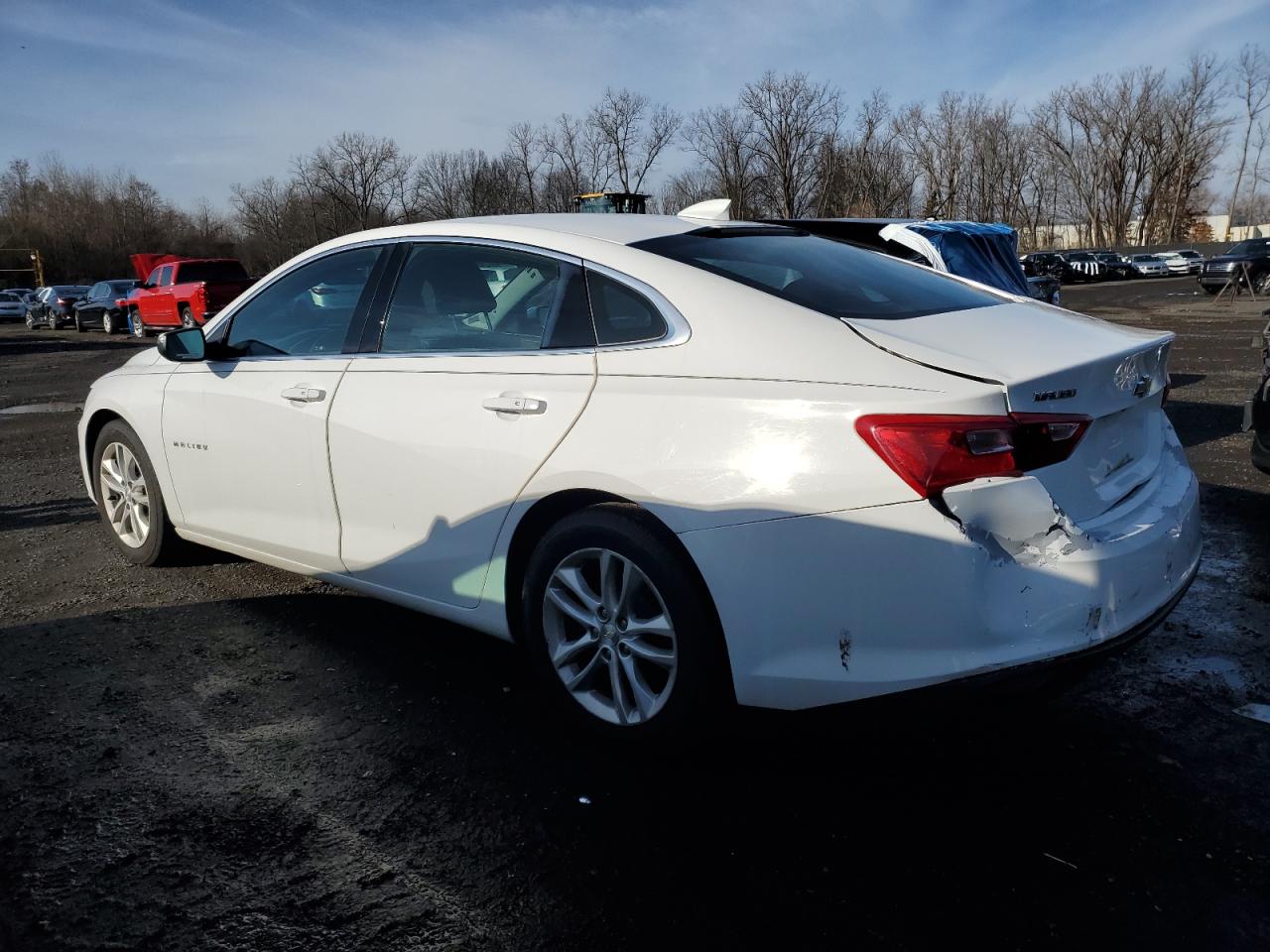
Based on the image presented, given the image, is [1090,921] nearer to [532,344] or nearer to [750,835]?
[750,835]

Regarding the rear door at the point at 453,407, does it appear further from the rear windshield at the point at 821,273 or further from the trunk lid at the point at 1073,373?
the trunk lid at the point at 1073,373

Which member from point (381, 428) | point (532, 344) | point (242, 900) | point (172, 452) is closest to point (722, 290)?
point (532, 344)

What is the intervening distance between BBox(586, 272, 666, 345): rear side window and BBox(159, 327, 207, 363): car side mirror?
200 centimetres

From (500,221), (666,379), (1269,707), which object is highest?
(500,221)

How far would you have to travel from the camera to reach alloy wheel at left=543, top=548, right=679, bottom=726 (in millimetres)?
2755

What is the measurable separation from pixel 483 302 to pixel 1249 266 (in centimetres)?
3363

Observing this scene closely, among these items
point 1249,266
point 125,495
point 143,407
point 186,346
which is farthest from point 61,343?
point 1249,266

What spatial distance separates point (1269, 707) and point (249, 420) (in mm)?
3722

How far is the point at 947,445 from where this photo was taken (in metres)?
2.28

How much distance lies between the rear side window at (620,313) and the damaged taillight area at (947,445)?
2.49 feet

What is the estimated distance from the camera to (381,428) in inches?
132

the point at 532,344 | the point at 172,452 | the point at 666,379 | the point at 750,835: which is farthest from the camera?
the point at 172,452

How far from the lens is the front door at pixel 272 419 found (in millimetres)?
3652

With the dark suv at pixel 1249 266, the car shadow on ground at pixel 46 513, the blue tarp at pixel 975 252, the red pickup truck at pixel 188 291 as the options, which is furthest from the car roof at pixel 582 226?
the dark suv at pixel 1249 266
